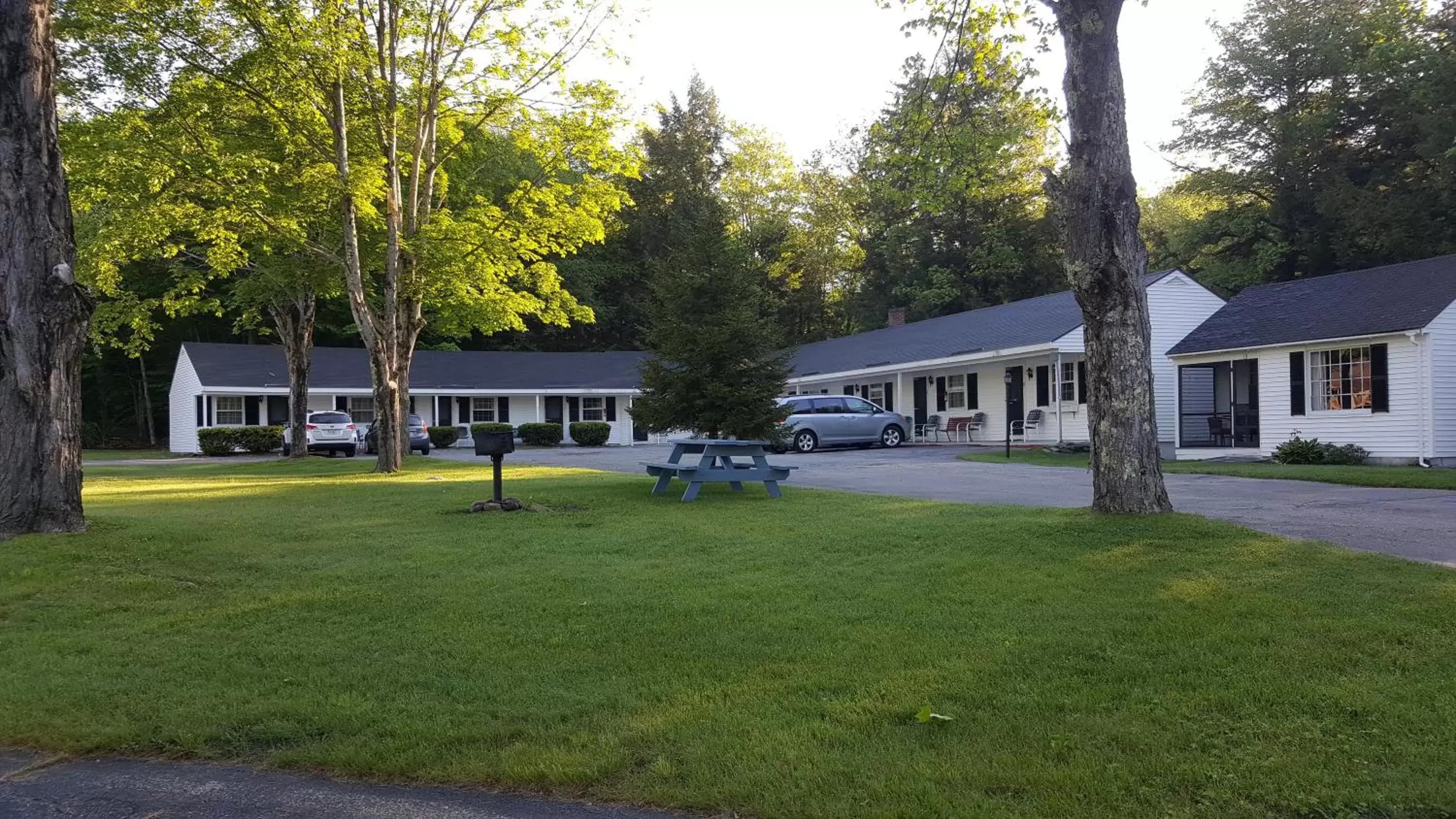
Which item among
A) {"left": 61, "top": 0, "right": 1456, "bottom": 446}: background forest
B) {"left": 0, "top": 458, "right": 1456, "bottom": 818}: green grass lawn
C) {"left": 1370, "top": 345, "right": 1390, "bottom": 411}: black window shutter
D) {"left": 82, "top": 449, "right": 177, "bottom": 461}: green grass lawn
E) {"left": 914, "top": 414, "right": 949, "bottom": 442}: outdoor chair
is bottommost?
{"left": 0, "top": 458, "right": 1456, "bottom": 818}: green grass lawn

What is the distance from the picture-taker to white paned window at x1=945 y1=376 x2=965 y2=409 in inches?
1251

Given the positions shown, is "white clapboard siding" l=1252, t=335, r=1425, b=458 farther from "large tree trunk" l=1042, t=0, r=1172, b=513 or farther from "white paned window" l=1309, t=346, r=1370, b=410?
"large tree trunk" l=1042, t=0, r=1172, b=513

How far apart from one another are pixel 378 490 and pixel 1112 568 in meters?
11.1

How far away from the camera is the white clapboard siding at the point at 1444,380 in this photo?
1828cm

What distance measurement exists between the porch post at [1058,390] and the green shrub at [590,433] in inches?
718

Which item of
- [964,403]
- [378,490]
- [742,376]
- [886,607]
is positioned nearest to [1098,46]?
[886,607]

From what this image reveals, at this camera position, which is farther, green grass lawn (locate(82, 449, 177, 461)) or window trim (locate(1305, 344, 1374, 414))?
green grass lawn (locate(82, 449, 177, 461))

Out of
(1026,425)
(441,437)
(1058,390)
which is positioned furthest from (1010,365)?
(441,437)

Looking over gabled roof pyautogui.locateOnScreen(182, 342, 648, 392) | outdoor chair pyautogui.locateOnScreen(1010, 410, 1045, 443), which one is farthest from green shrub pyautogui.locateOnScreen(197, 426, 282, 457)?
outdoor chair pyautogui.locateOnScreen(1010, 410, 1045, 443)

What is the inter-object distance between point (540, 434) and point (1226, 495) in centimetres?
2888

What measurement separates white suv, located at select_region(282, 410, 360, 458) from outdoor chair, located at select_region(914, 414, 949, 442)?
18579 millimetres

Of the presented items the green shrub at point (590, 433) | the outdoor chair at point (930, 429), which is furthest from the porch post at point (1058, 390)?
the green shrub at point (590, 433)

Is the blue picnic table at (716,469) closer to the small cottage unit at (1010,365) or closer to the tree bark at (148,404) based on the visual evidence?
the small cottage unit at (1010,365)

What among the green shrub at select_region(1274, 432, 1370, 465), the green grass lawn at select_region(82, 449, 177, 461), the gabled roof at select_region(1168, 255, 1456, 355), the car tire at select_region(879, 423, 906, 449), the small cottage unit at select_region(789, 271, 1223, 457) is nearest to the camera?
the gabled roof at select_region(1168, 255, 1456, 355)
